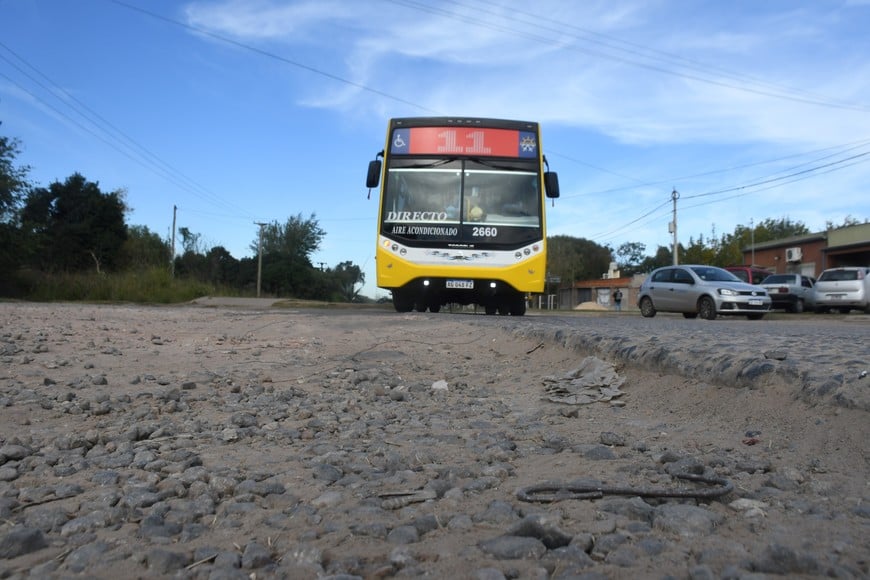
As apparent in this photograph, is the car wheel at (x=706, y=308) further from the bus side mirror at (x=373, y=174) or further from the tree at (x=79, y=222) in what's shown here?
the tree at (x=79, y=222)

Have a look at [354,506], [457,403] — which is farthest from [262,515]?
[457,403]

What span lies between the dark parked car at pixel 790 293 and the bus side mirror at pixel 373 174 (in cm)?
1648

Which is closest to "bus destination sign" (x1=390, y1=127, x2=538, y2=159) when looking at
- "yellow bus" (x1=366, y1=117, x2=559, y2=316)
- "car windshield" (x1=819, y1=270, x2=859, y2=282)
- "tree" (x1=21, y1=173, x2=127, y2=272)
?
"yellow bus" (x1=366, y1=117, x2=559, y2=316)

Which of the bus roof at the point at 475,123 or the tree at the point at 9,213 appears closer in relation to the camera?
the bus roof at the point at 475,123

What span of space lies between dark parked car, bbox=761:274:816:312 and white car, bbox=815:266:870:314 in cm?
103

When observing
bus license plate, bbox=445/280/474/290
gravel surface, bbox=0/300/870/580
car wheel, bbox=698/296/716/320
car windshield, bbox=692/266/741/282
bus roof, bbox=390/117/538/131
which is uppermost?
bus roof, bbox=390/117/538/131

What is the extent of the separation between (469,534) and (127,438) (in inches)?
82.5

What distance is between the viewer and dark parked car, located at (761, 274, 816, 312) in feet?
75.9

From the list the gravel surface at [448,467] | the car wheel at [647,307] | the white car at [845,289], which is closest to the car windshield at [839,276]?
the white car at [845,289]

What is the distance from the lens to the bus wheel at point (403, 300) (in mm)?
13211

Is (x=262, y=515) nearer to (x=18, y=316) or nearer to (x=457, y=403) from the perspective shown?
(x=457, y=403)

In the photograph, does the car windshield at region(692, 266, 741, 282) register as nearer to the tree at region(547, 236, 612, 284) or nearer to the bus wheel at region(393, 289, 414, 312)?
the bus wheel at region(393, 289, 414, 312)

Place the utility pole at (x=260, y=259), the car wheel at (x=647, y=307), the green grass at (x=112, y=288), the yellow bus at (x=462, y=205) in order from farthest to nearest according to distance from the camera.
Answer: the utility pole at (x=260, y=259) → the green grass at (x=112, y=288) → the car wheel at (x=647, y=307) → the yellow bus at (x=462, y=205)

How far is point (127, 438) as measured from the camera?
340 centimetres
